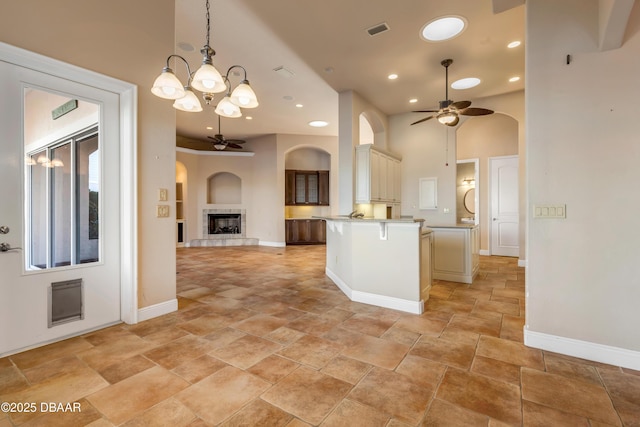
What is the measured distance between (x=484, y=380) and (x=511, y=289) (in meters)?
2.78

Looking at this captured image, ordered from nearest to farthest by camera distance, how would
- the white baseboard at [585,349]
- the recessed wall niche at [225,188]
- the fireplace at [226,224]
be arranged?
the white baseboard at [585,349]
the fireplace at [226,224]
the recessed wall niche at [225,188]

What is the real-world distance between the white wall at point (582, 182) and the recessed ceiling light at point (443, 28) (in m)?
1.16

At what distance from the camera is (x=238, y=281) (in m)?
4.67

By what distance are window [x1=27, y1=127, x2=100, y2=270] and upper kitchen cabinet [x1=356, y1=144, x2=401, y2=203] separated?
401 cm

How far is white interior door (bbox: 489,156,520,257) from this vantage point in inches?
267

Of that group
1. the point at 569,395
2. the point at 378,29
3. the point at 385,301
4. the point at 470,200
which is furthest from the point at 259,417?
the point at 470,200

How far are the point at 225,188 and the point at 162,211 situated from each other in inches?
296

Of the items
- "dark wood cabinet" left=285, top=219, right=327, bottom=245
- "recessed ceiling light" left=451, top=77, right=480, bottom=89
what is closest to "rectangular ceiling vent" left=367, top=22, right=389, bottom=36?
"recessed ceiling light" left=451, top=77, right=480, bottom=89

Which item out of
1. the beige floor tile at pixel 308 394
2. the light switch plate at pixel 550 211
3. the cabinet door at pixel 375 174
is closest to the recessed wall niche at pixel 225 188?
the cabinet door at pixel 375 174

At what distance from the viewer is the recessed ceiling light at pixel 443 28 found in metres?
3.44

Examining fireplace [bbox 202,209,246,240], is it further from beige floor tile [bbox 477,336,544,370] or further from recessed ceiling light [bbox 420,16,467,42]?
beige floor tile [bbox 477,336,544,370]

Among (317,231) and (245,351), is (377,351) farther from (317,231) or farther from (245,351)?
(317,231)

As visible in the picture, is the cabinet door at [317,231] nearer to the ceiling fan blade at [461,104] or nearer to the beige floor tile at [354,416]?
the ceiling fan blade at [461,104]

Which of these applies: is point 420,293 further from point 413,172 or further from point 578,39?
point 413,172
